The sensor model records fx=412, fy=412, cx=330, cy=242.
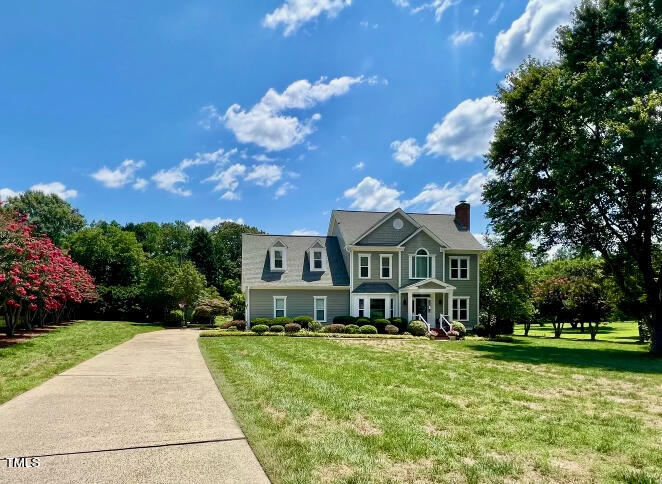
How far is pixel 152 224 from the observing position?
213 ft

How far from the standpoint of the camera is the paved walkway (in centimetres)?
435

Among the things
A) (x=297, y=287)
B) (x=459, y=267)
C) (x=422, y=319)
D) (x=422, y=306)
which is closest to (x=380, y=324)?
(x=422, y=319)

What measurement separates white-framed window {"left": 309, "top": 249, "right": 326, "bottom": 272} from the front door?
697cm

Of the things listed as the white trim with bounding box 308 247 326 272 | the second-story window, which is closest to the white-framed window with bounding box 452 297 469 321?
the white trim with bounding box 308 247 326 272

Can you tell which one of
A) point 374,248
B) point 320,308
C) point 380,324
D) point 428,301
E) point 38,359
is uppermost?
point 374,248

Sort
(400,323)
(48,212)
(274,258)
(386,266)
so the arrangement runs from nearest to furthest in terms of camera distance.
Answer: (400,323)
(386,266)
(274,258)
(48,212)

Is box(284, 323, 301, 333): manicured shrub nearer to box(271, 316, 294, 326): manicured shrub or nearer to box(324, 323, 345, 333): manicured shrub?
box(271, 316, 294, 326): manicured shrub

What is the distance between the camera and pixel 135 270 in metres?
41.6

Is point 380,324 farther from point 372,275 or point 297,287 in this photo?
point 297,287

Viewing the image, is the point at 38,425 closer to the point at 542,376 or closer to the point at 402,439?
the point at 402,439

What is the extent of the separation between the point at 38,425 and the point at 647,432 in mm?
8806

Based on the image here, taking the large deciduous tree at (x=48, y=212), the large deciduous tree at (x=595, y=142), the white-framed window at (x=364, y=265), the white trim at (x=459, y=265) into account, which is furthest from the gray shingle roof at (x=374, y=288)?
the large deciduous tree at (x=48, y=212)

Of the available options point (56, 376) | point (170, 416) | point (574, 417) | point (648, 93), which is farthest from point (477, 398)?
point (648, 93)

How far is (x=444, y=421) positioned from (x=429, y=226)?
25912mm
